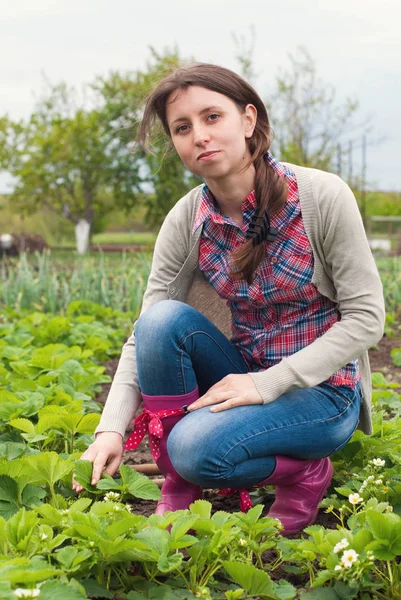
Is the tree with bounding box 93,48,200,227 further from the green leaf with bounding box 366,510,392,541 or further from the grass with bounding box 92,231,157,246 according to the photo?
the green leaf with bounding box 366,510,392,541

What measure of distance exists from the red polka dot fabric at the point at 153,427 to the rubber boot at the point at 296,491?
290 millimetres

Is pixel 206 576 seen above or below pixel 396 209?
above

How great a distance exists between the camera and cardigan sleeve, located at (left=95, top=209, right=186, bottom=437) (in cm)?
202

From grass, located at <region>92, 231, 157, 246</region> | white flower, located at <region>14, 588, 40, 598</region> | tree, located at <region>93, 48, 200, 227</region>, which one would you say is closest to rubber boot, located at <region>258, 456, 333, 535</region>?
white flower, located at <region>14, 588, 40, 598</region>

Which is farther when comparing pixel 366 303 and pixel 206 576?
pixel 366 303

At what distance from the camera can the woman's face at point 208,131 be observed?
1948mm

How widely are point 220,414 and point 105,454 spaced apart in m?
0.31

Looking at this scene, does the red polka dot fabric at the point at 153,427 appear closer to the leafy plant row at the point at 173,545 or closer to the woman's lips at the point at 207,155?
the leafy plant row at the point at 173,545

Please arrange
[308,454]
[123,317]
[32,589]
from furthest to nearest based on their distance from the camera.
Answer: [123,317], [308,454], [32,589]

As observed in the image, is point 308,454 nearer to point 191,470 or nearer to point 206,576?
point 191,470

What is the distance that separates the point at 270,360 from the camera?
214cm

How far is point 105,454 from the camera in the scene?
193 cm

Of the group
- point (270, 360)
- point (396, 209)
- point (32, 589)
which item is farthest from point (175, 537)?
point (396, 209)

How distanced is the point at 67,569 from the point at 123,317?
347 centimetres
